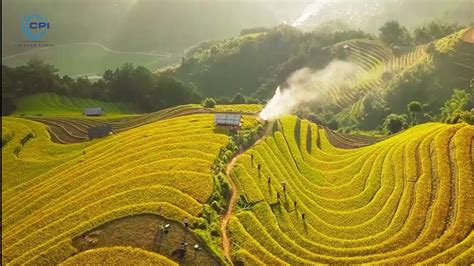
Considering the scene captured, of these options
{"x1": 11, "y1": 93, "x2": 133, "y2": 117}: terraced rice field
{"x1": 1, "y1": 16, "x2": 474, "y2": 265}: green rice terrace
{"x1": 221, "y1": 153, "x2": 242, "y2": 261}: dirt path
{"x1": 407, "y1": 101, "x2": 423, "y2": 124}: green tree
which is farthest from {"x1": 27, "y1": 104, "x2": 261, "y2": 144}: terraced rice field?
{"x1": 407, "y1": 101, "x2": 423, "y2": 124}: green tree

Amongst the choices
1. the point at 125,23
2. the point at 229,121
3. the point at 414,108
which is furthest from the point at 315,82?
the point at 125,23

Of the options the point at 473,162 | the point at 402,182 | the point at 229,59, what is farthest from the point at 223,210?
the point at 229,59

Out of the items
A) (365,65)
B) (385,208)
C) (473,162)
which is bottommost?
(385,208)

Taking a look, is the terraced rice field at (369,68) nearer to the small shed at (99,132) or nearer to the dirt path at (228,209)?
the small shed at (99,132)

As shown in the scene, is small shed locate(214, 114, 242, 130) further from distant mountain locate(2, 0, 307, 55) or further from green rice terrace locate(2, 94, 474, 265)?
distant mountain locate(2, 0, 307, 55)

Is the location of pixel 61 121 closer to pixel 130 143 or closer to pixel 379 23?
pixel 130 143

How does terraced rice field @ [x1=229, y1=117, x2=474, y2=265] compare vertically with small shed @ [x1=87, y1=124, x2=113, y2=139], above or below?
below
